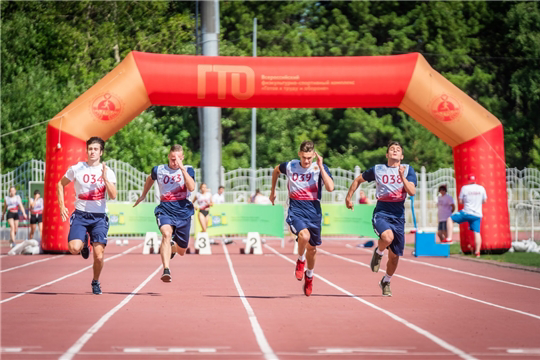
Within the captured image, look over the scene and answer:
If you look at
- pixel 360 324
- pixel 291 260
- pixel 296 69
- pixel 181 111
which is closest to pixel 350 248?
pixel 291 260

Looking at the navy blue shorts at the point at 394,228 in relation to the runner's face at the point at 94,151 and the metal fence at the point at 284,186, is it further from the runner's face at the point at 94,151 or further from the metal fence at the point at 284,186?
the metal fence at the point at 284,186

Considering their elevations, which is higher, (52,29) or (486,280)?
→ (52,29)

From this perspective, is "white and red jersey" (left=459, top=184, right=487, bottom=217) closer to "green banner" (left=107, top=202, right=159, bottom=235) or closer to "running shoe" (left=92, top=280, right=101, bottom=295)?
"green banner" (left=107, top=202, right=159, bottom=235)

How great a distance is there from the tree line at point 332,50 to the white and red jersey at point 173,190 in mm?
34021

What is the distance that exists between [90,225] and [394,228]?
152 inches

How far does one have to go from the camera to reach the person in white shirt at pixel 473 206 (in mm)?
21047

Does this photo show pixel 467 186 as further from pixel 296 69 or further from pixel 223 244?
pixel 223 244

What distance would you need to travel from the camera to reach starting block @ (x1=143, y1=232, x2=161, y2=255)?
80.1 feet

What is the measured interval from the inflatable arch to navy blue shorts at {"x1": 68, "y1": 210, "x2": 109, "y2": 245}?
8.38 metres

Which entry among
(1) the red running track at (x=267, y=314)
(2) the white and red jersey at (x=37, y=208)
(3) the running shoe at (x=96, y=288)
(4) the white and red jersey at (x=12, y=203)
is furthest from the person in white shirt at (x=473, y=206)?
(4) the white and red jersey at (x=12, y=203)

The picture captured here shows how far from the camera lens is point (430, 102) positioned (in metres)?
21.1

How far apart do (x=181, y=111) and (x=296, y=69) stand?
100.0ft

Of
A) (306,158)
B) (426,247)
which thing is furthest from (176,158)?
(426,247)

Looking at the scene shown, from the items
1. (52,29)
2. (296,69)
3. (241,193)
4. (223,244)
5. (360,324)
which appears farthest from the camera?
(52,29)
